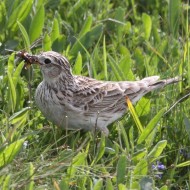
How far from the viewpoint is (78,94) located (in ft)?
22.4

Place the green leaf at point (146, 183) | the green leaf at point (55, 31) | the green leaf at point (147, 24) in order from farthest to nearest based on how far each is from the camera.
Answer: the green leaf at point (147, 24) → the green leaf at point (55, 31) → the green leaf at point (146, 183)

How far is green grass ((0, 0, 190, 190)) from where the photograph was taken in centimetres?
559

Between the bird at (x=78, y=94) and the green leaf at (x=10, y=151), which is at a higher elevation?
the bird at (x=78, y=94)

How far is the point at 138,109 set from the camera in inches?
273

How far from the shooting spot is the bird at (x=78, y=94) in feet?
21.6

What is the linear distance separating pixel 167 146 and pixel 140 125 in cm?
36

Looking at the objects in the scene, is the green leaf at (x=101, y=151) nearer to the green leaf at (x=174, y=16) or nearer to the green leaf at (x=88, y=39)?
the green leaf at (x=88, y=39)

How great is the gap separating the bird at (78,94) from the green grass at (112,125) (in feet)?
0.35

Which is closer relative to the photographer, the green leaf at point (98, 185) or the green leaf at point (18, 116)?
the green leaf at point (98, 185)

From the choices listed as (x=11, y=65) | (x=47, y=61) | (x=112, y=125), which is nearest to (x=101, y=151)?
(x=112, y=125)

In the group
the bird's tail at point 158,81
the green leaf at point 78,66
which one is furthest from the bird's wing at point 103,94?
the green leaf at point 78,66

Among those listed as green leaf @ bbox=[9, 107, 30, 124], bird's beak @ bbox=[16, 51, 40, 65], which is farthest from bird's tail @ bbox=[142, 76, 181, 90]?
green leaf @ bbox=[9, 107, 30, 124]

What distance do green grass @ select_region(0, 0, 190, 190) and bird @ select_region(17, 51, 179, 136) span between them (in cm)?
11

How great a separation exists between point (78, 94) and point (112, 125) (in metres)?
0.41
